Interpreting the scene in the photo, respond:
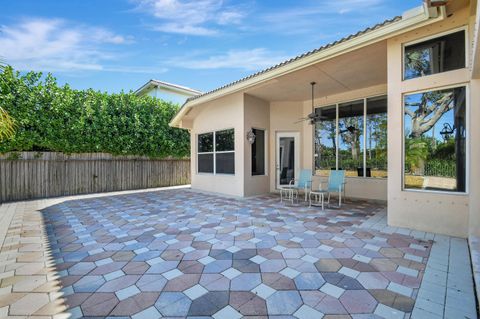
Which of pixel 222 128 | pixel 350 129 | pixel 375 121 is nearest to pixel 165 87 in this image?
pixel 222 128

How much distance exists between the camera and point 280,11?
602 centimetres

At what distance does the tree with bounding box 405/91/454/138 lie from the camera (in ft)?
12.5

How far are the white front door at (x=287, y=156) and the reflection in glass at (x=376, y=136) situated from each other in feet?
7.41

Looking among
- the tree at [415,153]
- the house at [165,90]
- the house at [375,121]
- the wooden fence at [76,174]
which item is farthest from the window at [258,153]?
the house at [165,90]

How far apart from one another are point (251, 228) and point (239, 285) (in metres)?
1.88

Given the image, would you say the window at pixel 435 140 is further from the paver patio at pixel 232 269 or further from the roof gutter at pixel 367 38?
the roof gutter at pixel 367 38

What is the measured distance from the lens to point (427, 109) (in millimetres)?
3986

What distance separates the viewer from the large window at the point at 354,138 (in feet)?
21.8

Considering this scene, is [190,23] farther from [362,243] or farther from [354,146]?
[362,243]

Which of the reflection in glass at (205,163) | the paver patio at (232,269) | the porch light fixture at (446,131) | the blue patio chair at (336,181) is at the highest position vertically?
the porch light fixture at (446,131)

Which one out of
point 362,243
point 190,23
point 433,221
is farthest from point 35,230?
point 433,221

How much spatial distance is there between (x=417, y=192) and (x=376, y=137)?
3.13m

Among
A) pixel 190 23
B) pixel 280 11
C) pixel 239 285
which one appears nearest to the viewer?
pixel 239 285

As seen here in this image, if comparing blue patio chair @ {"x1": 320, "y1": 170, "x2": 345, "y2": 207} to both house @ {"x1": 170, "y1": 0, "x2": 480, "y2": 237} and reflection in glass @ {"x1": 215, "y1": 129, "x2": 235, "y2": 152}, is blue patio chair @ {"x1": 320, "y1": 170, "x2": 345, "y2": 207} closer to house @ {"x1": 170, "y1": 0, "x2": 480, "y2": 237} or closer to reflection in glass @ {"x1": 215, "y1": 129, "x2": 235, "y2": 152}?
house @ {"x1": 170, "y1": 0, "x2": 480, "y2": 237}
